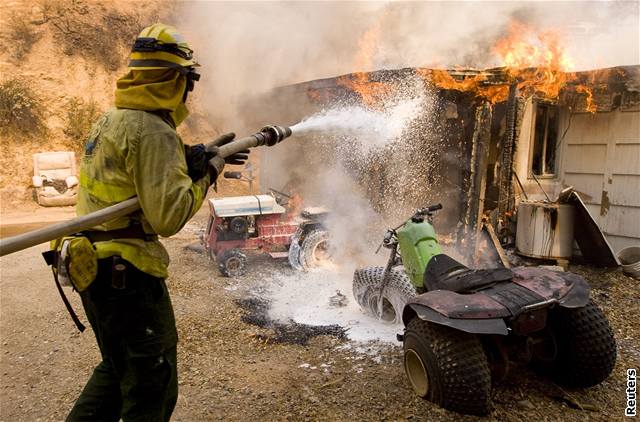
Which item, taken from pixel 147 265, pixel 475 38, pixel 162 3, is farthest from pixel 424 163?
pixel 162 3

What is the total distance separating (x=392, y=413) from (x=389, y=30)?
1451 cm

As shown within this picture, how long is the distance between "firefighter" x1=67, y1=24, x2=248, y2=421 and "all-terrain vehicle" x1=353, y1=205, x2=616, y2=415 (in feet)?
5.96

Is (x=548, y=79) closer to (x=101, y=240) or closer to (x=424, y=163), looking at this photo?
(x=424, y=163)

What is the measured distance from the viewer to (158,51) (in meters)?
2.20

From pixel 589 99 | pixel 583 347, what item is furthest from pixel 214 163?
pixel 589 99

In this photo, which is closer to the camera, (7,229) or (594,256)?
(594,256)

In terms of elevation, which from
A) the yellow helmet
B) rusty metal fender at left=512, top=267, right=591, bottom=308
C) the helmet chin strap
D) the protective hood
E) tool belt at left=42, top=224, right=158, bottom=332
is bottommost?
rusty metal fender at left=512, top=267, right=591, bottom=308

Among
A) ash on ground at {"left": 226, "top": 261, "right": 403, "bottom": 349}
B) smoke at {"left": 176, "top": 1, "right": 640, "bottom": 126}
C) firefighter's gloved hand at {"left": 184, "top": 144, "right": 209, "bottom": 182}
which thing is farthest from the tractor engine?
smoke at {"left": 176, "top": 1, "right": 640, "bottom": 126}

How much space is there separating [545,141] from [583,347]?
625cm

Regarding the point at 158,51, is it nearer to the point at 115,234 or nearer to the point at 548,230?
the point at 115,234

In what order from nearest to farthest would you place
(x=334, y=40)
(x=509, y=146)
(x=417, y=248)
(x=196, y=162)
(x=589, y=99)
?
(x=196, y=162) < (x=417, y=248) < (x=509, y=146) < (x=589, y=99) < (x=334, y=40)

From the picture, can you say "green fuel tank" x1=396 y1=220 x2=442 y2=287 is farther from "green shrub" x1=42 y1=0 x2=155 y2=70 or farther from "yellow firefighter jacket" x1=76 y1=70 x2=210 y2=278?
"green shrub" x1=42 y1=0 x2=155 y2=70

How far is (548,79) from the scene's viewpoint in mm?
7391

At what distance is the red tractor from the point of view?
745 cm
